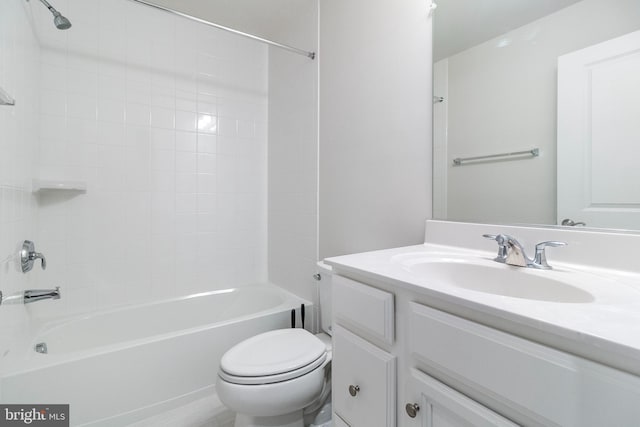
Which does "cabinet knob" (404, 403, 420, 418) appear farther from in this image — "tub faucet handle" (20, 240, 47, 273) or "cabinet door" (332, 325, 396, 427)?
"tub faucet handle" (20, 240, 47, 273)

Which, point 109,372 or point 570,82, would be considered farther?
point 109,372

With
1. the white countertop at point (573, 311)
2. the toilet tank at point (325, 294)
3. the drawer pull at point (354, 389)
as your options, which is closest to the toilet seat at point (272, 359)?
the toilet tank at point (325, 294)

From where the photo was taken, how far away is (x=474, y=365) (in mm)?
528

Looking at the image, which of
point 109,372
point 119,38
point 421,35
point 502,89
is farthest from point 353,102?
point 109,372

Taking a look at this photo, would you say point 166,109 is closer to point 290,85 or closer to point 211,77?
point 211,77

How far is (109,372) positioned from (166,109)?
1.60 m

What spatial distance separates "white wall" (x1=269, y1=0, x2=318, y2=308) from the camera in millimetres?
1874

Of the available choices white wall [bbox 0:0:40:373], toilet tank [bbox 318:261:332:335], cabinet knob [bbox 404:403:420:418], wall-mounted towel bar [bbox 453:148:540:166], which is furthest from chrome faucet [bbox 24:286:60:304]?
wall-mounted towel bar [bbox 453:148:540:166]

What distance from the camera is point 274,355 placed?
118 cm

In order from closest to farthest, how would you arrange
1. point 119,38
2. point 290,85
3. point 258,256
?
point 119,38, point 290,85, point 258,256

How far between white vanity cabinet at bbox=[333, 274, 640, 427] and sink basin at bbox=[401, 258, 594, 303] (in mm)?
139

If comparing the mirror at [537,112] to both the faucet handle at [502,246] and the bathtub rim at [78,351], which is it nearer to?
the faucet handle at [502,246]

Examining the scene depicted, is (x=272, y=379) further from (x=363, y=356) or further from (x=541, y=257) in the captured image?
(x=541, y=257)

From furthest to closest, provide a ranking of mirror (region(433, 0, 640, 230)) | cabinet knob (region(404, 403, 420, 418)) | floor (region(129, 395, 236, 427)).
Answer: floor (region(129, 395, 236, 427)) < mirror (region(433, 0, 640, 230)) < cabinet knob (region(404, 403, 420, 418))
